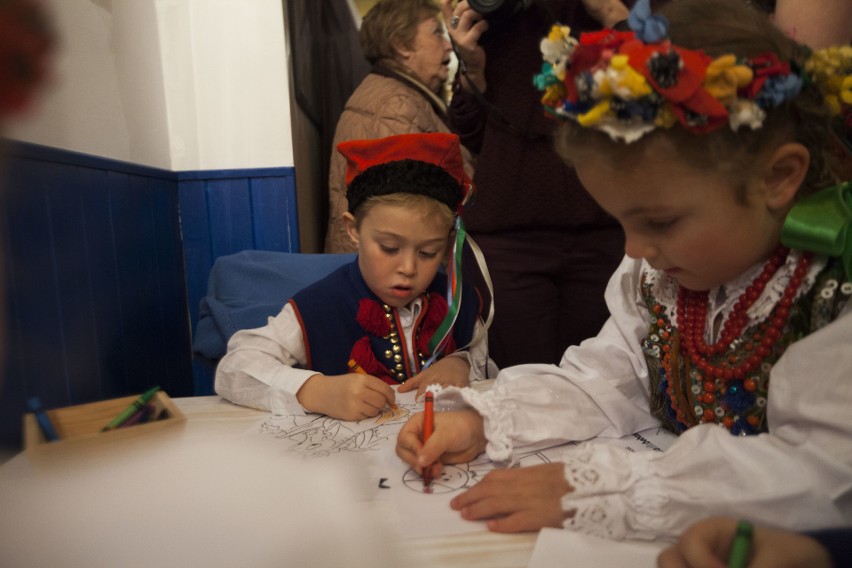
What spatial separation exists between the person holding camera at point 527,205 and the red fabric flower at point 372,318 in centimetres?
25

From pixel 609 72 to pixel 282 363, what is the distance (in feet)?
2.16

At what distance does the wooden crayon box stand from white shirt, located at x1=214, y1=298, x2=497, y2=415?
417mm

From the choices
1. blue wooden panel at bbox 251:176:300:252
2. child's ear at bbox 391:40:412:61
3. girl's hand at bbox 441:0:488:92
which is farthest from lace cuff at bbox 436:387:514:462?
child's ear at bbox 391:40:412:61

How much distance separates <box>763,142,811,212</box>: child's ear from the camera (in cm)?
48

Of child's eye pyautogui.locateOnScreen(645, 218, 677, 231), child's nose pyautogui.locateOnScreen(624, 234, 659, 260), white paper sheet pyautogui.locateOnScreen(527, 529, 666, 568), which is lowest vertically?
white paper sheet pyautogui.locateOnScreen(527, 529, 666, 568)

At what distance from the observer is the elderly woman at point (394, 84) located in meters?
1.61

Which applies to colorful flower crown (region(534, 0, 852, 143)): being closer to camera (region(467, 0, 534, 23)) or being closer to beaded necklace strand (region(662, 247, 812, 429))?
beaded necklace strand (region(662, 247, 812, 429))

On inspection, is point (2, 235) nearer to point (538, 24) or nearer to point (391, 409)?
point (391, 409)

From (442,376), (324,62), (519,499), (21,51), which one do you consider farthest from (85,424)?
(324,62)

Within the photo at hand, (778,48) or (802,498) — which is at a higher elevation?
(778,48)

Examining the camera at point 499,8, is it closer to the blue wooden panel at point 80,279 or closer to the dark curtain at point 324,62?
the dark curtain at point 324,62

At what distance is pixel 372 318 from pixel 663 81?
647mm

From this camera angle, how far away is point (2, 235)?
0.18m

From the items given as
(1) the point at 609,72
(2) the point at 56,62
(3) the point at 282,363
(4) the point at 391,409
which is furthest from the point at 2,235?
(3) the point at 282,363
